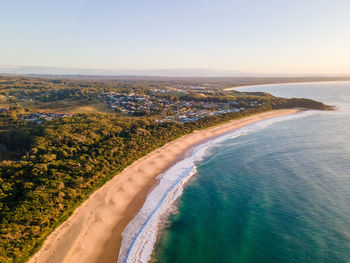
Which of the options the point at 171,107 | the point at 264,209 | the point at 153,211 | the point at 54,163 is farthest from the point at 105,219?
the point at 171,107

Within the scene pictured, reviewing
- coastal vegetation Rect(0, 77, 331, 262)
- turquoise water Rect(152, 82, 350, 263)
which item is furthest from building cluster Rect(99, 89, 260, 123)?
turquoise water Rect(152, 82, 350, 263)

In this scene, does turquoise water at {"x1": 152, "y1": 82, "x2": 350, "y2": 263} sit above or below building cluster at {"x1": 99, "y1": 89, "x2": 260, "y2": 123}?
below

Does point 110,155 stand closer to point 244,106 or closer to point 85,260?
point 85,260

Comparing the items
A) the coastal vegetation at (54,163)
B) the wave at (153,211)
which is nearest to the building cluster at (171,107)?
the coastal vegetation at (54,163)

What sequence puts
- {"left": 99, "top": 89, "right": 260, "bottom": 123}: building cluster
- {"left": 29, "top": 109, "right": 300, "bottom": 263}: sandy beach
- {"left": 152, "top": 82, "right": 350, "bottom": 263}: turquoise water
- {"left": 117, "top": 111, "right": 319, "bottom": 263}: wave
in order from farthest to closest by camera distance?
{"left": 99, "top": 89, "right": 260, "bottom": 123}: building cluster, {"left": 117, "top": 111, "right": 319, "bottom": 263}: wave, {"left": 152, "top": 82, "right": 350, "bottom": 263}: turquoise water, {"left": 29, "top": 109, "right": 300, "bottom": 263}: sandy beach

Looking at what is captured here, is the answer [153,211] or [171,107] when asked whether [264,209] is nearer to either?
[153,211]

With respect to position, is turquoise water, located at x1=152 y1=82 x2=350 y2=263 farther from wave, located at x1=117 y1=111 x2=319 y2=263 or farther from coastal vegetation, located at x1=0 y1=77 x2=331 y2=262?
coastal vegetation, located at x1=0 y1=77 x2=331 y2=262

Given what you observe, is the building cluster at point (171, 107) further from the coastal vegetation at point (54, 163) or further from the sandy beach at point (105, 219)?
the sandy beach at point (105, 219)
